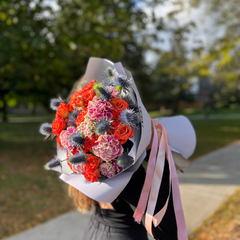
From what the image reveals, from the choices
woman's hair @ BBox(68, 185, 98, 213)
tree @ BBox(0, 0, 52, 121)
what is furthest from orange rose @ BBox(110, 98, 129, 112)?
tree @ BBox(0, 0, 52, 121)

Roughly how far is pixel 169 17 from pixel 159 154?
6798 mm

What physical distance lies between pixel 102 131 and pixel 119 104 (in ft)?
0.54

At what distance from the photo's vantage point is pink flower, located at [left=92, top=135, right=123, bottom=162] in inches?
44.1

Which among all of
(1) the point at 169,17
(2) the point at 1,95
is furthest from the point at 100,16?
(2) the point at 1,95

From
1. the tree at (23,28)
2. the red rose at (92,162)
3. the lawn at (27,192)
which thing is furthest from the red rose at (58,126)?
the tree at (23,28)

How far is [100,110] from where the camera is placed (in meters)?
1.16

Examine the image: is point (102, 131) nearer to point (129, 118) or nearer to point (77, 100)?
point (129, 118)

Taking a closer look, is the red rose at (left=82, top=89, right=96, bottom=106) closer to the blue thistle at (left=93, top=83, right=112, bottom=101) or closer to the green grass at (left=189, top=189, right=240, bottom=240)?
the blue thistle at (left=93, top=83, right=112, bottom=101)

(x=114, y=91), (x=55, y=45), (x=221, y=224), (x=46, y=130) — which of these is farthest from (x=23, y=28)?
(x=221, y=224)

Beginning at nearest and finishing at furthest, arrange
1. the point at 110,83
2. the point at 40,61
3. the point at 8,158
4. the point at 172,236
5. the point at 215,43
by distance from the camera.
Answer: the point at 172,236 < the point at 110,83 < the point at 40,61 < the point at 8,158 < the point at 215,43

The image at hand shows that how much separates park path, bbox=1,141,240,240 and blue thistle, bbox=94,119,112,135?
2433mm

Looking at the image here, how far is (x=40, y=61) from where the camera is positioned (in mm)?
5902

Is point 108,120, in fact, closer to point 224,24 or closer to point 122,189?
point 122,189

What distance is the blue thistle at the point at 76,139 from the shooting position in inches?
45.1
